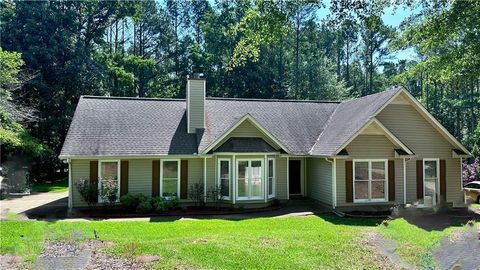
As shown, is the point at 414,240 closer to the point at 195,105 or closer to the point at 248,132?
the point at 248,132

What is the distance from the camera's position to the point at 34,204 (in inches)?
707

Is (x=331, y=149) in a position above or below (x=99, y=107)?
below

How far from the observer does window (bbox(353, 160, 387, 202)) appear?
56.1 ft

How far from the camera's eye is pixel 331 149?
17.1m

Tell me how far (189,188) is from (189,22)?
4208 centimetres

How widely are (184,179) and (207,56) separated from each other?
30.0 metres

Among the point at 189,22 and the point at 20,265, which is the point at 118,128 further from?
the point at 189,22

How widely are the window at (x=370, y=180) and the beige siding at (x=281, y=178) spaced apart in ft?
11.2

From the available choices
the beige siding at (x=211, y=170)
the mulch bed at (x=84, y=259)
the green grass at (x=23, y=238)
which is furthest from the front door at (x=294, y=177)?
the mulch bed at (x=84, y=259)

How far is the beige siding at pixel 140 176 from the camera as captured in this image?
56.9ft

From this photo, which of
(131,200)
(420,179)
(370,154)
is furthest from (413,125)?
(131,200)

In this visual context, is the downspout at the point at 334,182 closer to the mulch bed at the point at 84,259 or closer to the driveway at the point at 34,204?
the mulch bed at the point at 84,259

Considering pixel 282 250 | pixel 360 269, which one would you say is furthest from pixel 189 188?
pixel 360 269

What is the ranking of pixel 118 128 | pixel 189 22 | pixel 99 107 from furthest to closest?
pixel 189 22 → pixel 99 107 → pixel 118 128
